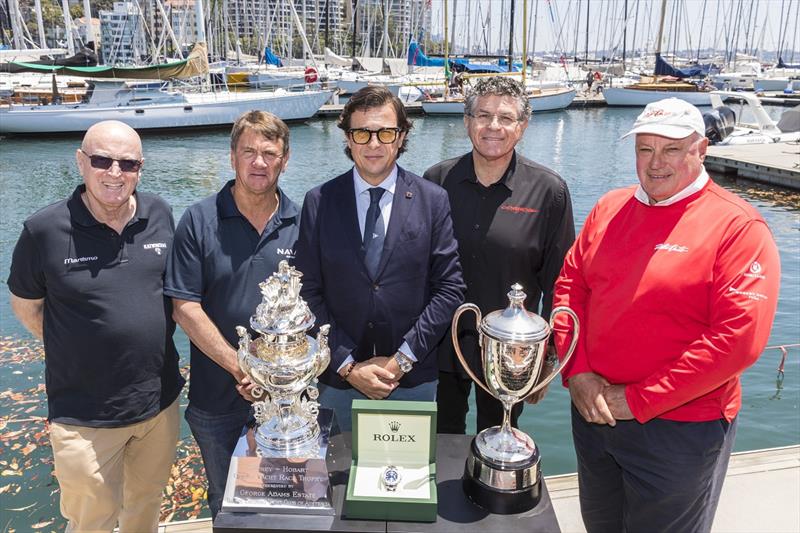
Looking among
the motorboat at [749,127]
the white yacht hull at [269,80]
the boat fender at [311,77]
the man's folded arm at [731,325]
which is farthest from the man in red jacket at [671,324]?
the boat fender at [311,77]

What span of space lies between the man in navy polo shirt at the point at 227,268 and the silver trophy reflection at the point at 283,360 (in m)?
0.44

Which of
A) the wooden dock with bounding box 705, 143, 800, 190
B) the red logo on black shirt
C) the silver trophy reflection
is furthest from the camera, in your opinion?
the wooden dock with bounding box 705, 143, 800, 190

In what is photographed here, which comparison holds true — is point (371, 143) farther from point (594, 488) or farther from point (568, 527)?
point (568, 527)

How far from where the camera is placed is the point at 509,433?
77.6 inches

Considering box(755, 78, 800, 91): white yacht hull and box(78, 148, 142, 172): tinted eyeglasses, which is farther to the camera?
box(755, 78, 800, 91): white yacht hull

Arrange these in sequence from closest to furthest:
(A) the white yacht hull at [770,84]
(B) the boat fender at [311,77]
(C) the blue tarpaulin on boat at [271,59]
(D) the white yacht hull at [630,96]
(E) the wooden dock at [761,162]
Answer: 1. (E) the wooden dock at [761,162]
2. (B) the boat fender at [311,77]
3. (D) the white yacht hull at [630,96]
4. (C) the blue tarpaulin on boat at [271,59]
5. (A) the white yacht hull at [770,84]

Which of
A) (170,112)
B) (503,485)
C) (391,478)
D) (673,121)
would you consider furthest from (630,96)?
(391,478)

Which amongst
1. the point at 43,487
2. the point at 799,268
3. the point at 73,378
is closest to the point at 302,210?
the point at 73,378

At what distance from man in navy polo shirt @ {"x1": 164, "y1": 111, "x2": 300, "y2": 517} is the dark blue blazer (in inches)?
6.8

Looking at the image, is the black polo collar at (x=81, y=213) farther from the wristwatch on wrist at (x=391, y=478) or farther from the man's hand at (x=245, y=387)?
the wristwatch on wrist at (x=391, y=478)

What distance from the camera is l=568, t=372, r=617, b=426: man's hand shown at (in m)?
2.08

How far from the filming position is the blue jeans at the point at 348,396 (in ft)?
8.36

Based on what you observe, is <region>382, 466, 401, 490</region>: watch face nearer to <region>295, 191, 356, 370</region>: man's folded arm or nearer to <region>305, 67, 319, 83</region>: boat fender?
<region>295, 191, 356, 370</region>: man's folded arm

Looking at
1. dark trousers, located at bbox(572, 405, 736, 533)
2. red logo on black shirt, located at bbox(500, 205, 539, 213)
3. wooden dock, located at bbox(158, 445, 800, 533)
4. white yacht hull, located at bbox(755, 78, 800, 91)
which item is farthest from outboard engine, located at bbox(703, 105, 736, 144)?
white yacht hull, located at bbox(755, 78, 800, 91)
